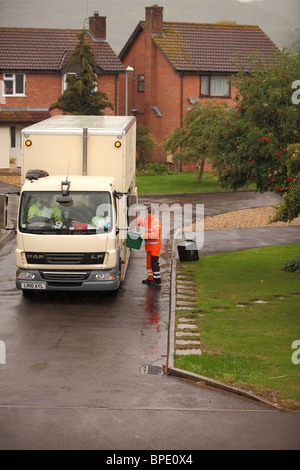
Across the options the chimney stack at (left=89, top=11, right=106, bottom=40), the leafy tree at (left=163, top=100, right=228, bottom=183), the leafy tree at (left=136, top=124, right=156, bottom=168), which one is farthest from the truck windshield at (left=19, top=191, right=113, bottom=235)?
the chimney stack at (left=89, top=11, right=106, bottom=40)

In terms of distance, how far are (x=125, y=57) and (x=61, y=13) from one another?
408ft

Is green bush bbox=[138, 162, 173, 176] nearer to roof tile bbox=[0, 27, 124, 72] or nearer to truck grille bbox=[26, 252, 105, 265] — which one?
roof tile bbox=[0, 27, 124, 72]

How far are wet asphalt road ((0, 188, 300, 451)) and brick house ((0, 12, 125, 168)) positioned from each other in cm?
2712

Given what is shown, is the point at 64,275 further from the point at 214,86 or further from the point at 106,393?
the point at 214,86

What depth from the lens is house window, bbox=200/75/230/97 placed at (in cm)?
4597

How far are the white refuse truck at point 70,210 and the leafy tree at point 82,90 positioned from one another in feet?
72.6

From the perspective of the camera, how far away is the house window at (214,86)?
46.0 m

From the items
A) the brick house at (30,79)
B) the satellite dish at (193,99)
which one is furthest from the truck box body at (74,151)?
the satellite dish at (193,99)

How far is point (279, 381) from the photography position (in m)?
10.4

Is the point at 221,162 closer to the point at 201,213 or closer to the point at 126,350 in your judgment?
the point at 126,350

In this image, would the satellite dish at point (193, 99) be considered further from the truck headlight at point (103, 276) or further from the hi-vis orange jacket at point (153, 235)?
the truck headlight at point (103, 276)

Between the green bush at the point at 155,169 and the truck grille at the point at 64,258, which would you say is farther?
the green bush at the point at 155,169

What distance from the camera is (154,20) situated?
46.6 m
